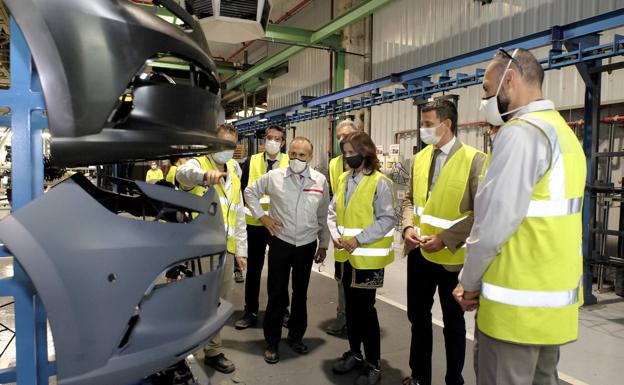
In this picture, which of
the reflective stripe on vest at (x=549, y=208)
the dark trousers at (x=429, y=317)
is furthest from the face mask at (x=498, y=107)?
the dark trousers at (x=429, y=317)

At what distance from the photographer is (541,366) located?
1540 mm

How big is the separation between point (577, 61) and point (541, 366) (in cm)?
300

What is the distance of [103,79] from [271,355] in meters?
2.33

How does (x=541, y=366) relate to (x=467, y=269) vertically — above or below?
below

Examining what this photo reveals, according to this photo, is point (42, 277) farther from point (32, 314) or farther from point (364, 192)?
point (364, 192)

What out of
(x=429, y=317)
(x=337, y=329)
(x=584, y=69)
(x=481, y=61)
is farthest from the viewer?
(x=481, y=61)

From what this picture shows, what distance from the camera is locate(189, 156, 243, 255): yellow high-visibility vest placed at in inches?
104

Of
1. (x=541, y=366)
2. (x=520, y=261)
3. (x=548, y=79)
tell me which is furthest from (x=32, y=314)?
(x=548, y=79)

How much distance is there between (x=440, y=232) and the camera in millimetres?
2303

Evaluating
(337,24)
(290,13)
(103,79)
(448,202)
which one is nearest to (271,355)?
(448,202)

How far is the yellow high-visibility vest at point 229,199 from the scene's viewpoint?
264 centimetres

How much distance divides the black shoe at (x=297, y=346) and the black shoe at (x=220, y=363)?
485 mm

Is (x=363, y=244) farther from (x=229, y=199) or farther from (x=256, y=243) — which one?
(x=256, y=243)

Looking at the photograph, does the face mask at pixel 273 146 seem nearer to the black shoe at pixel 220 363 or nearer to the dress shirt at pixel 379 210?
the dress shirt at pixel 379 210
